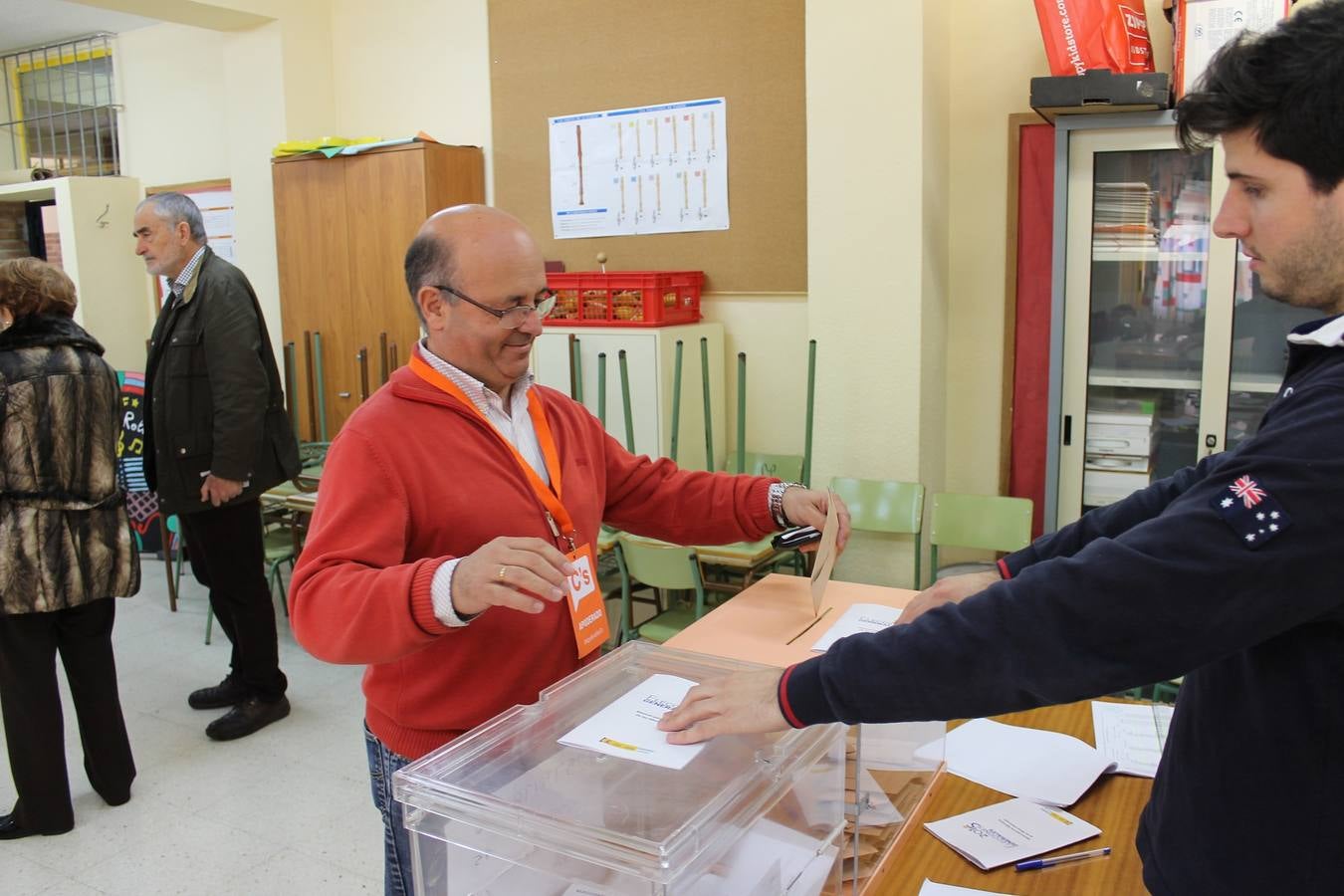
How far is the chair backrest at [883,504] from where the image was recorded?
149 inches

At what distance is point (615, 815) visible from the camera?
1.09 meters

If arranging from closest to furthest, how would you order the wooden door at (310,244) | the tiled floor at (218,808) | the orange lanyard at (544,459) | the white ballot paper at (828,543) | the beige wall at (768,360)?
the orange lanyard at (544,459), the white ballot paper at (828,543), the tiled floor at (218,808), the beige wall at (768,360), the wooden door at (310,244)

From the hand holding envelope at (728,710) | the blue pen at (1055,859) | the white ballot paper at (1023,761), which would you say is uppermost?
the hand holding envelope at (728,710)

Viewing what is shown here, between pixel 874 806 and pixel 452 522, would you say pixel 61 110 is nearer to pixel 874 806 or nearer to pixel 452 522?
pixel 452 522

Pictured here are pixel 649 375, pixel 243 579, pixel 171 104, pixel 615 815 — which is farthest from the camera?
pixel 171 104

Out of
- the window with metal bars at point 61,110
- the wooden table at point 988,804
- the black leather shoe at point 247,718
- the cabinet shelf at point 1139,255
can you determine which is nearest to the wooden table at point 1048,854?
the wooden table at point 988,804

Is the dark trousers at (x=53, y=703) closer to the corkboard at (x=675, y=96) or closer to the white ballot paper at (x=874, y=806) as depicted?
the white ballot paper at (x=874, y=806)

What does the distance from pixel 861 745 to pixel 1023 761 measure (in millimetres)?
494

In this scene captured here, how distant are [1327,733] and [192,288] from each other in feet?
11.6

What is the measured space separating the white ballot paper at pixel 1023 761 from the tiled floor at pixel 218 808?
1801 mm

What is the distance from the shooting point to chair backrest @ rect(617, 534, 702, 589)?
3.28m

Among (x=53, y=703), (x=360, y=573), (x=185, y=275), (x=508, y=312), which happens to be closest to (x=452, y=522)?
(x=360, y=573)

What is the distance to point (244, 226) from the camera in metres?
5.86

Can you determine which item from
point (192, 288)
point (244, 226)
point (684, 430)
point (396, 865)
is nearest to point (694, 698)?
point (396, 865)
